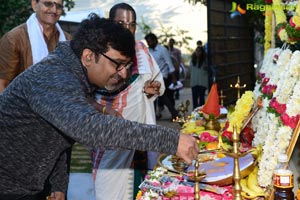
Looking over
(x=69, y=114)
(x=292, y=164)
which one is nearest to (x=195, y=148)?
(x=69, y=114)

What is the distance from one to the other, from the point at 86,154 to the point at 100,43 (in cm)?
547

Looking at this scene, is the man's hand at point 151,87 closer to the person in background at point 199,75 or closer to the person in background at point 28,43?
the person in background at point 28,43

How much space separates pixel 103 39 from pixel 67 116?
378mm

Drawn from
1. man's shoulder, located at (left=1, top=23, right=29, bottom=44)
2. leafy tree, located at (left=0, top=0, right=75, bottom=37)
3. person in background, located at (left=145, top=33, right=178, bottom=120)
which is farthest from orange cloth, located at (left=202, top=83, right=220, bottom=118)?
person in background, located at (left=145, top=33, right=178, bottom=120)

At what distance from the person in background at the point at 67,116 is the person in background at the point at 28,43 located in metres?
1.49

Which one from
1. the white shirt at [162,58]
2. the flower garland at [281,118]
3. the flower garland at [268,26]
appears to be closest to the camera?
the flower garland at [281,118]

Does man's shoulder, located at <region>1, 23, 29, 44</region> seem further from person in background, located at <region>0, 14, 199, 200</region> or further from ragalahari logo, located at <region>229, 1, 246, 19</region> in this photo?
ragalahari logo, located at <region>229, 1, 246, 19</region>

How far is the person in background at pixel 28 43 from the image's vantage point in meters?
3.44

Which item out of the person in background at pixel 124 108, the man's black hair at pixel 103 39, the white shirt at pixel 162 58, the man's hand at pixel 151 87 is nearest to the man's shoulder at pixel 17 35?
the person in background at pixel 124 108

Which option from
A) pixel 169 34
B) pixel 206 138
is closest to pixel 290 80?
pixel 206 138

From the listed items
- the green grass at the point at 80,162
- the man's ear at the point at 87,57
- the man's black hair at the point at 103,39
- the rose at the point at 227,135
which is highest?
the man's black hair at the point at 103,39

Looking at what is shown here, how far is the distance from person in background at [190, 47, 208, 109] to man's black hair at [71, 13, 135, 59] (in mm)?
7823

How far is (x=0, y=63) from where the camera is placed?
135 inches

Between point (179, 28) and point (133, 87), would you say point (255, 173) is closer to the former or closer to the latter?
point (133, 87)
